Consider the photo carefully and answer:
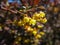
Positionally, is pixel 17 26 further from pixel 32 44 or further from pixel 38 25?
pixel 32 44

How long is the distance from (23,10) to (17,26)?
1.07ft

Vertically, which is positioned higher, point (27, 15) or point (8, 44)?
point (27, 15)

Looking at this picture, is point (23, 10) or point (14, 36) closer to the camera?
point (23, 10)

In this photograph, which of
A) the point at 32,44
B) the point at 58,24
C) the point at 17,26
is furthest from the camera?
the point at 58,24

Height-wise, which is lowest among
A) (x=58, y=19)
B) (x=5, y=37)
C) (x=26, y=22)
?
(x=58, y=19)

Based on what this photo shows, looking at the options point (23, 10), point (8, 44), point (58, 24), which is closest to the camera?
point (23, 10)

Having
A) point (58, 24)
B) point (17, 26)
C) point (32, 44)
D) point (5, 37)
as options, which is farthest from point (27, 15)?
point (58, 24)

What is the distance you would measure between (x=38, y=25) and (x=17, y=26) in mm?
244

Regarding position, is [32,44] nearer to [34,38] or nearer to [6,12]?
[34,38]

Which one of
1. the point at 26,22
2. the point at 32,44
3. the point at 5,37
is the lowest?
the point at 32,44

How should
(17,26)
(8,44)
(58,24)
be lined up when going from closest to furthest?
(17,26) → (8,44) → (58,24)

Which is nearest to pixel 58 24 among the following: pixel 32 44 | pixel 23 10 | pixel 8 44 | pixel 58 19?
pixel 58 19

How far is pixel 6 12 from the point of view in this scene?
10.2 feet

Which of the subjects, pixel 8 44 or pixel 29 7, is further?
pixel 8 44
